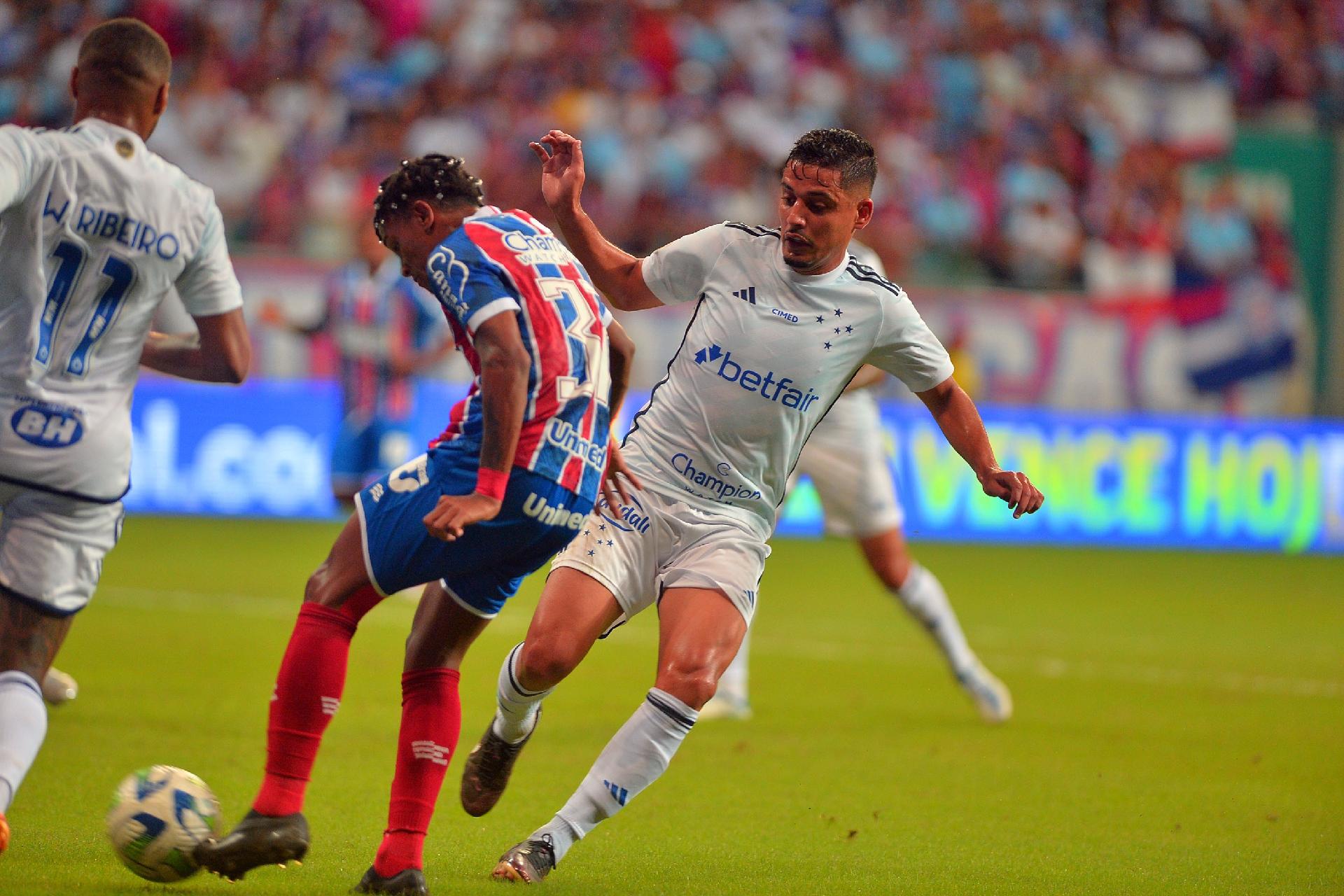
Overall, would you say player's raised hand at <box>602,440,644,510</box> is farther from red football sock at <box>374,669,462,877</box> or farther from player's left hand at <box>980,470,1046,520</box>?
player's left hand at <box>980,470,1046,520</box>

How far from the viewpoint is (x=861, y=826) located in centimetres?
531

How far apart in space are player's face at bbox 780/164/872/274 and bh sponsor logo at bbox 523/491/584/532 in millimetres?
1120

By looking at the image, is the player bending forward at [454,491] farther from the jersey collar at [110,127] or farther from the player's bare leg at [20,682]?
the jersey collar at [110,127]

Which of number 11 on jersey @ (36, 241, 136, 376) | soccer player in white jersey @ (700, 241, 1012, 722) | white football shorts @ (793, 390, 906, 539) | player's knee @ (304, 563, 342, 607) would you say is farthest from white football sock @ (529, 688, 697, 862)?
white football shorts @ (793, 390, 906, 539)

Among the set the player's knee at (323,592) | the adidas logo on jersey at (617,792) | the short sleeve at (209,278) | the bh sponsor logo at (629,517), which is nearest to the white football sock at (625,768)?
the adidas logo on jersey at (617,792)

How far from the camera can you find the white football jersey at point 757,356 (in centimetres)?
472

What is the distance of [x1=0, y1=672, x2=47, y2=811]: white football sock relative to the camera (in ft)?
12.3

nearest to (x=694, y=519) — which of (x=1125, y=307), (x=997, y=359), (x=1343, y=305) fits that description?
(x=997, y=359)

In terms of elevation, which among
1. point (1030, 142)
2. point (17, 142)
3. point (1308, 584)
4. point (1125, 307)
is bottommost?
point (1308, 584)

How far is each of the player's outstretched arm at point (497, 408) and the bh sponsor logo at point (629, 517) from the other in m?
0.94

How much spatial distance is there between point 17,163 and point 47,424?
61cm

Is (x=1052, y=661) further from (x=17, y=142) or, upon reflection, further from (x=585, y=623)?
(x=17, y=142)

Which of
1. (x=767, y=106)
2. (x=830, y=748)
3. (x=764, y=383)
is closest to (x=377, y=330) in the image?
(x=830, y=748)

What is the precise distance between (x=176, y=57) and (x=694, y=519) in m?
13.4
